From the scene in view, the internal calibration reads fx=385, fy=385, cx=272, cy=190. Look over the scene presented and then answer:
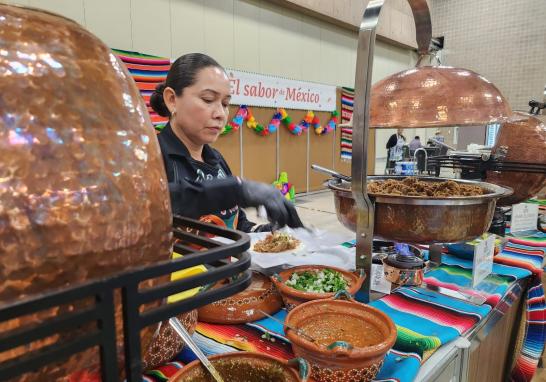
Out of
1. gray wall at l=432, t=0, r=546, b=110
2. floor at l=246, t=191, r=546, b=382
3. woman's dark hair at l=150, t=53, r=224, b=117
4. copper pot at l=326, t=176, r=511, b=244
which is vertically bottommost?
floor at l=246, t=191, r=546, b=382

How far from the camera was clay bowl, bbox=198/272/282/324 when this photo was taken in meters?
0.85

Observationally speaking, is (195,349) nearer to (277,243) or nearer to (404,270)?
(277,243)

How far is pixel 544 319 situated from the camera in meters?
1.38

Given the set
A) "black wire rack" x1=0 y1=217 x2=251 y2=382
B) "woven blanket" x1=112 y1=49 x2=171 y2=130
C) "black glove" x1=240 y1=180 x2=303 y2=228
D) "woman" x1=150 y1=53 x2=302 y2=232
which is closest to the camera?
"black wire rack" x1=0 y1=217 x2=251 y2=382

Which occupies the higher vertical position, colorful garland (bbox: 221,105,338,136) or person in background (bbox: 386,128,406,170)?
colorful garland (bbox: 221,105,338,136)

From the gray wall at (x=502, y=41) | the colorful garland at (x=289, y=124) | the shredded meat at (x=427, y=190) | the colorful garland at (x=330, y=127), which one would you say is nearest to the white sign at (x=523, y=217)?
the shredded meat at (x=427, y=190)

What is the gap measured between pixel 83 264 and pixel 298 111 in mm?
5011

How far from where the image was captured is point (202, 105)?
137 centimetres

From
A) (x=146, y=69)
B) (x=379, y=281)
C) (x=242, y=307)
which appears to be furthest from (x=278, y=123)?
(x=242, y=307)

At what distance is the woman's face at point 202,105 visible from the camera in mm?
1357

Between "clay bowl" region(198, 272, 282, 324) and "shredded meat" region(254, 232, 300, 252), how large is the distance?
24cm

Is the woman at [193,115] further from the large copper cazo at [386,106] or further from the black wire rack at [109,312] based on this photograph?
the black wire rack at [109,312]

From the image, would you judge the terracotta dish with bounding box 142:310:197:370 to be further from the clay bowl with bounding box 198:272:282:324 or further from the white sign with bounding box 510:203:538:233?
the white sign with bounding box 510:203:538:233

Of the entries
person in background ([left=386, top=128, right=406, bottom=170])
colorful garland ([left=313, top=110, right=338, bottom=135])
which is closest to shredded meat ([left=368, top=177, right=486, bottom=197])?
colorful garland ([left=313, top=110, right=338, bottom=135])
